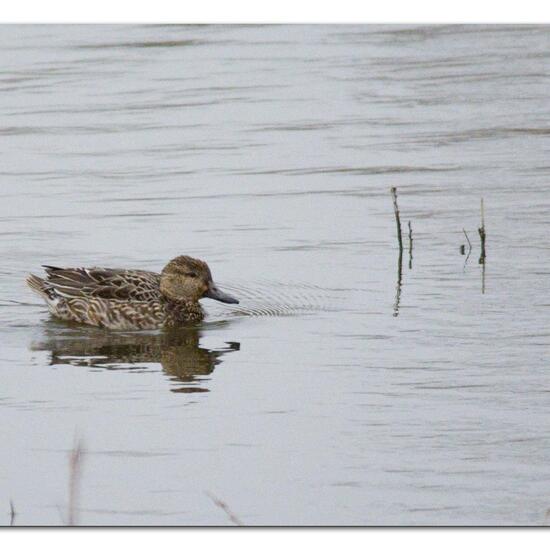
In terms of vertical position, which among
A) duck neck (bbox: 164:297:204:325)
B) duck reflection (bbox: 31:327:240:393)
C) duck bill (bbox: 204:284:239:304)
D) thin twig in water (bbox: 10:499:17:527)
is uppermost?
duck bill (bbox: 204:284:239:304)

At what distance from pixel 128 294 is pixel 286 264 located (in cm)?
107

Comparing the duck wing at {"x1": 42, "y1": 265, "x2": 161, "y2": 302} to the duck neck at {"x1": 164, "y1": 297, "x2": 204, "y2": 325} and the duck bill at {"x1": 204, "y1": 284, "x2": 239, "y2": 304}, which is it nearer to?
the duck neck at {"x1": 164, "y1": 297, "x2": 204, "y2": 325}

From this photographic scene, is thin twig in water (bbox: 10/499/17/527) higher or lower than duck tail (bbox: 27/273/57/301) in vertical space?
lower

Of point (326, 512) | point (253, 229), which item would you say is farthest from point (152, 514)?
point (253, 229)

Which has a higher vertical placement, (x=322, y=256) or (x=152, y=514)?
(x=322, y=256)

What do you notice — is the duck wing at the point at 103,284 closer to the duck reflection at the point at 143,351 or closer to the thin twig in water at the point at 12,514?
the duck reflection at the point at 143,351

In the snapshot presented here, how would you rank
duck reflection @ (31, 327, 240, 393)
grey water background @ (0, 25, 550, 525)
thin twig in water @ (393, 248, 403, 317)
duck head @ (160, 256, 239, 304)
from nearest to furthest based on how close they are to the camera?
grey water background @ (0, 25, 550, 525)
duck reflection @ (31, 327, 240, 393)
thin twig in water @ (393, 248, 403, 317)
duck head @ (160, 256, 239, 304)

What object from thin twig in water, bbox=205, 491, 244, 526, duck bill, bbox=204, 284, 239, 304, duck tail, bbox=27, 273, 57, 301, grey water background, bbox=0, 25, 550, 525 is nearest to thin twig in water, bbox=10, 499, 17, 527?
grey water background, bbox=0, 25, 550, 525

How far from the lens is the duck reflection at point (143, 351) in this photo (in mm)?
9047

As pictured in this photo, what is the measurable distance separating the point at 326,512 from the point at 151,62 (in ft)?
17.8

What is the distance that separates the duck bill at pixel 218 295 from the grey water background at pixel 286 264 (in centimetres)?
14

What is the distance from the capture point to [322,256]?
11.0 metres

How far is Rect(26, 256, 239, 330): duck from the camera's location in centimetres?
1024

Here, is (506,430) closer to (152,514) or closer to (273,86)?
(152,514)
